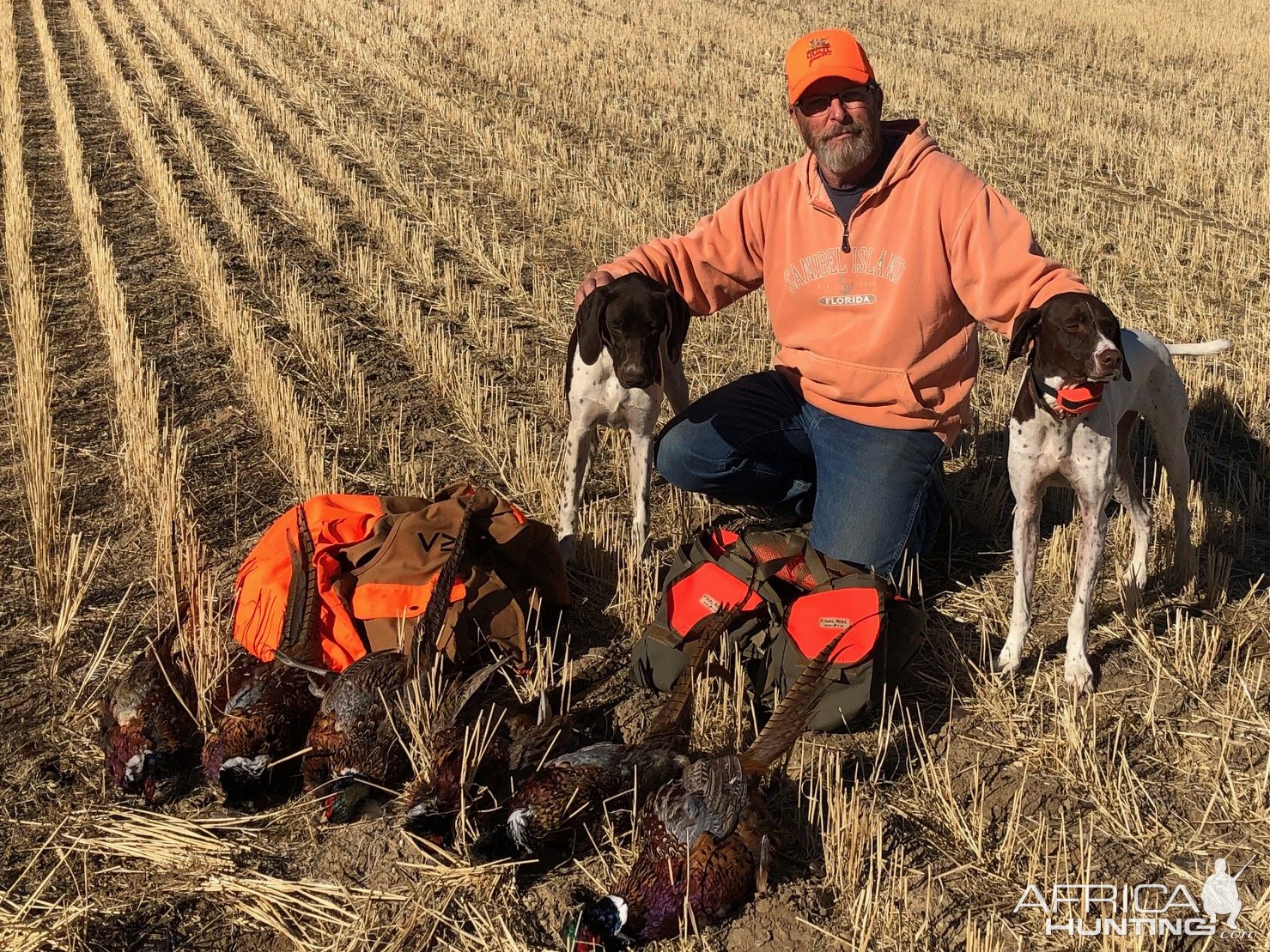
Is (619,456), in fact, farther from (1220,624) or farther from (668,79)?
(668,79)

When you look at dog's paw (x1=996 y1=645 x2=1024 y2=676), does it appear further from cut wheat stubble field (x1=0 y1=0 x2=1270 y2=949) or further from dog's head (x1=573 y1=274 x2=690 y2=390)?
dog's head (x1=573 y1=274 x2=690 y2=390)

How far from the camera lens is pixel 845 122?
3.74 meters

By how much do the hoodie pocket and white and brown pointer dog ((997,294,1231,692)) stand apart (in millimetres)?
602

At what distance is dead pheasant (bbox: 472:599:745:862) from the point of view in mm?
2711

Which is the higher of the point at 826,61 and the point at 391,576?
the point at 826,61

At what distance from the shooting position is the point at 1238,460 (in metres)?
4.91

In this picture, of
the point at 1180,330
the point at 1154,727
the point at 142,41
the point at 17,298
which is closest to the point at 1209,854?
the point at 1154,727

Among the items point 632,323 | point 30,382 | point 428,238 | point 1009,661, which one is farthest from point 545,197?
point 1009,661

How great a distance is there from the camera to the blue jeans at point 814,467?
154 inches

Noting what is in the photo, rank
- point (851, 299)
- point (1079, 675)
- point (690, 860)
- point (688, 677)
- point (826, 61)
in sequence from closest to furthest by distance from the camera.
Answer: point (690, 860) < point (688, 677) < point (1079, 675) < point (826, 61) < point (851, 299)

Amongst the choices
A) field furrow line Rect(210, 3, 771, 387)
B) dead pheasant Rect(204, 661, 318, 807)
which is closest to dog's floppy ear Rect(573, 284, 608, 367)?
dead pheasant Rect(204, 661, 318, 807)

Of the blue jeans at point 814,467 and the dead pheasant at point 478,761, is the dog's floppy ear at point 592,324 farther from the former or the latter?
the dead pheasant at point 478,761

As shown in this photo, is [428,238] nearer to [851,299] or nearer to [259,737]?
[851,299]

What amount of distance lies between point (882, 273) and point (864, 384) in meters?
0.43
